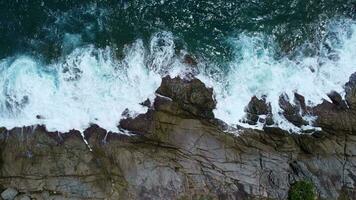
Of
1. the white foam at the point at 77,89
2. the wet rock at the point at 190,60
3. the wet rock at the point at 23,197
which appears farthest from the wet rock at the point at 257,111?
the wet rock at the point at 23,197

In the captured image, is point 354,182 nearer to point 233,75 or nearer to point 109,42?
point 233,75

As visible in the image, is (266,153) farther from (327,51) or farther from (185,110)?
(327,51)

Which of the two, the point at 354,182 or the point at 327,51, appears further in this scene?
the point at 327,51

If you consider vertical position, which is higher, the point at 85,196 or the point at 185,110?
the point at 185,110

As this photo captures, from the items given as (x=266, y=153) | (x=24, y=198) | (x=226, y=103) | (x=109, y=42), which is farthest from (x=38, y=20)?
(x=266, y=153)

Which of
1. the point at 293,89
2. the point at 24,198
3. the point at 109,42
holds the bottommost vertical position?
the point at 24,198
